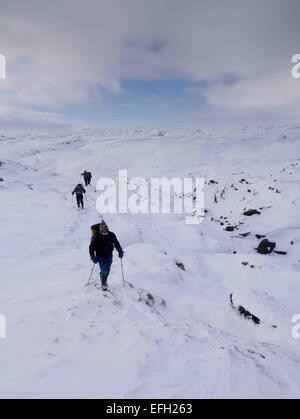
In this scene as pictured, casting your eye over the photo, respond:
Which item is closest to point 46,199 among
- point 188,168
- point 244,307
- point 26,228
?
point 26,228

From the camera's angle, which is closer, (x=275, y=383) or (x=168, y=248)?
(x=275, y=383)

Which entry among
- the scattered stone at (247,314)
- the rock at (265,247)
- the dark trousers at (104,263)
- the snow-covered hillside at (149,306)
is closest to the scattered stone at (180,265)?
the snow-covered hillside at (149,306)

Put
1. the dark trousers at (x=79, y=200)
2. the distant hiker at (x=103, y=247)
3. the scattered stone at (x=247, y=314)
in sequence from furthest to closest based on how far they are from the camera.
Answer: the dark trousers at (x=79, y=200) → the scattered stone at (x=247, y=314) → the distant hiker at (x=103, y=247)

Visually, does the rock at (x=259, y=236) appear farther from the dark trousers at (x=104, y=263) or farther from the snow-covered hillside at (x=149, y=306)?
the dark trousers at (x=104, y=263)

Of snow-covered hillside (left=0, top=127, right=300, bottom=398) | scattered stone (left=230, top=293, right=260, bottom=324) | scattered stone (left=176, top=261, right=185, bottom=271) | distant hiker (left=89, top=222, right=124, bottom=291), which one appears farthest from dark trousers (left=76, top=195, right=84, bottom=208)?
scattered stone (left=230, top=293, right=260, bottom=324)

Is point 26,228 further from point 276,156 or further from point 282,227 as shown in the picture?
point 276,156

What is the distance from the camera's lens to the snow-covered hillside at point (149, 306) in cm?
584

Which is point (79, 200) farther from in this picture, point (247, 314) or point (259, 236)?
point (247, 314)

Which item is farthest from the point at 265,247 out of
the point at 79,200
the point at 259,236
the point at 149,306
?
the point at 149,306

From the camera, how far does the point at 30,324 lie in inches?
292
